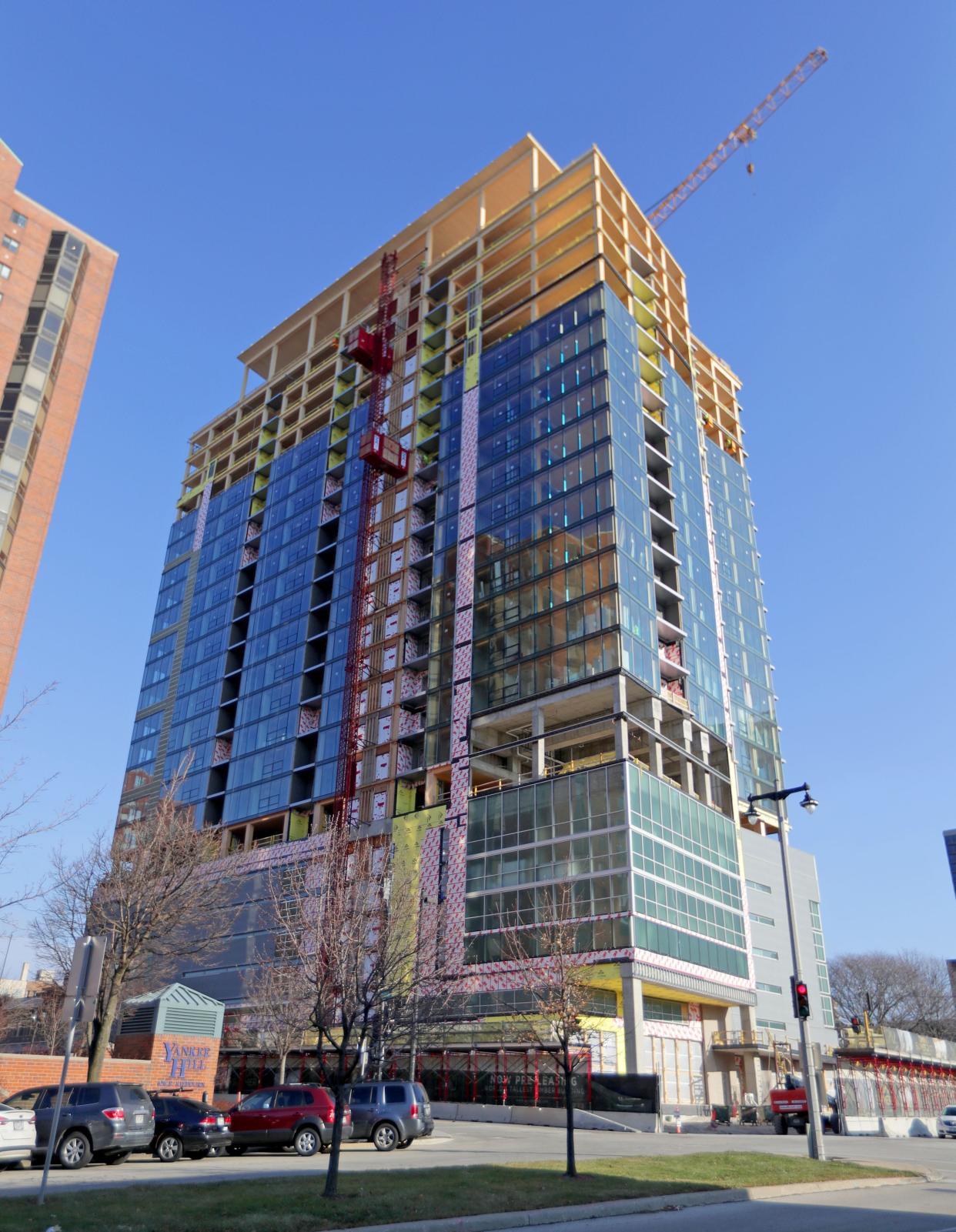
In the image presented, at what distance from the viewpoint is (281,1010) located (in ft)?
168

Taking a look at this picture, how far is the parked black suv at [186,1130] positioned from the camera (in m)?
23.6

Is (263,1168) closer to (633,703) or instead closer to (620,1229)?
(620,1229)

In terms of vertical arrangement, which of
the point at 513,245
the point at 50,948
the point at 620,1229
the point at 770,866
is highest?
the point at 513,245

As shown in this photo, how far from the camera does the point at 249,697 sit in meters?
90.2

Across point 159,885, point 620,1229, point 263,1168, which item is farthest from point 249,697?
point 620,1229

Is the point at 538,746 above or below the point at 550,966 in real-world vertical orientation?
above

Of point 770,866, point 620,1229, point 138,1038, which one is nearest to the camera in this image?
point 620,1229

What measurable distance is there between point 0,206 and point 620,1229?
81.1 meters

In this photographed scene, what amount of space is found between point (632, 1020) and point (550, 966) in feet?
53.4

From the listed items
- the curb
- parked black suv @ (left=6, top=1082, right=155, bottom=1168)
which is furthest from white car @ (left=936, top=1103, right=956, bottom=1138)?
parked black suv @ (left=6, top=1082, right=155, bottom=1168)

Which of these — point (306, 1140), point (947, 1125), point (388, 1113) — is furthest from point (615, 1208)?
point (947, 1125)

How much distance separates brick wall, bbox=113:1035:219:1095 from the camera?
3281 cm

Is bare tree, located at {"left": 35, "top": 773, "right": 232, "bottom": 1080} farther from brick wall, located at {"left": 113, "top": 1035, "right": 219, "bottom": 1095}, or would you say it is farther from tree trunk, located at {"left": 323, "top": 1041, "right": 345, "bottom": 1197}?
tree trunk, located at {"left": 323, "top": 1041, "right": 345, "bottom": 1197}

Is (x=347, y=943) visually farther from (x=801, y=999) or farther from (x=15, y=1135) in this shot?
(x=801, y=999)
